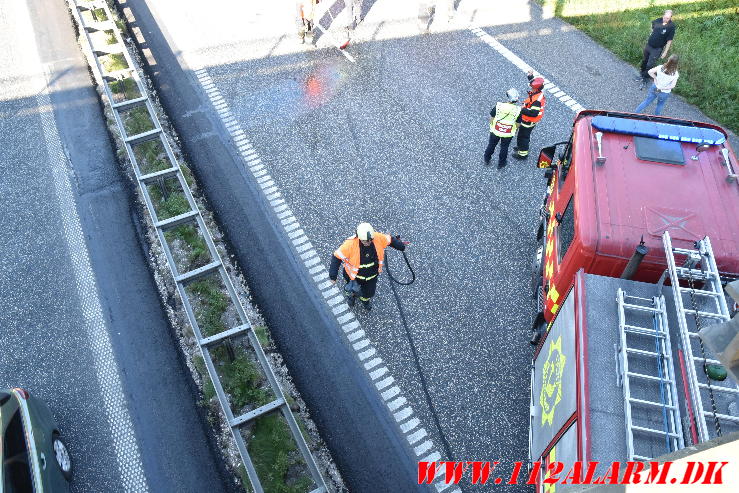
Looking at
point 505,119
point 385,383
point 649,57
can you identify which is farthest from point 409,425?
point 649,57

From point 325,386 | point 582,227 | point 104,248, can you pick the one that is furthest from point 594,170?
point 104,248

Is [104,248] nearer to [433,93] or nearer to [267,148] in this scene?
[267,148]

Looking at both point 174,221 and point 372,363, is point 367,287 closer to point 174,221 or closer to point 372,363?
point 372,363

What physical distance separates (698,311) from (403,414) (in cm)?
338

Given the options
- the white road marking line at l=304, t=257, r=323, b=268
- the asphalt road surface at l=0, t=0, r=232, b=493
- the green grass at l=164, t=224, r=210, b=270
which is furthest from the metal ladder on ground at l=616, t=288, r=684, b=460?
the green grass at l=164, t=224, r=210, b=270

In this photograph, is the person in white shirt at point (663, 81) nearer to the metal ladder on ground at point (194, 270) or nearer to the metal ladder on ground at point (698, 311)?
the metal ladder on ground at point (698, 311)

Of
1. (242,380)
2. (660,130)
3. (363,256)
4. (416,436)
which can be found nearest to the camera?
(660,130)

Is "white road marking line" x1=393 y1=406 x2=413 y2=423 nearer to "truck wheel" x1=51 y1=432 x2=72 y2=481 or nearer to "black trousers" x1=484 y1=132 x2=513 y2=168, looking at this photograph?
"truck wheel" x1=51 y1=432 x2=72 y2=481

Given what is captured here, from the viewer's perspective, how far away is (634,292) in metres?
4.86

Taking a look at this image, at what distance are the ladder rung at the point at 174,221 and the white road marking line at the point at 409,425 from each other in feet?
13.0

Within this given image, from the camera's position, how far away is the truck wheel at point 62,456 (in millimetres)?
5621

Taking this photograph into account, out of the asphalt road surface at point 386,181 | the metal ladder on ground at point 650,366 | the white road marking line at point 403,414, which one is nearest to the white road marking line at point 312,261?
the asphalt road surface at point 386,181

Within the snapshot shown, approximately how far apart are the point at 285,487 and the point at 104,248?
178 inches

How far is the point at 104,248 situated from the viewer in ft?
26.7
